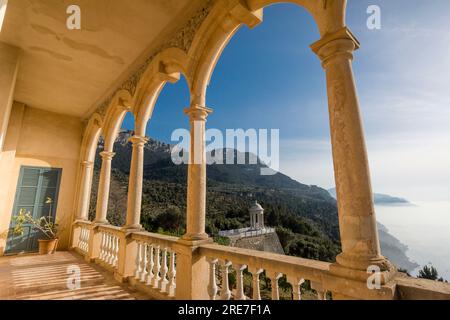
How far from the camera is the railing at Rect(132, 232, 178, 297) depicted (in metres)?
3.87

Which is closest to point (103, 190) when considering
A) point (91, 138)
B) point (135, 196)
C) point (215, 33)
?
point (135, 196)

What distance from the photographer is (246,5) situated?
A: 136 inches

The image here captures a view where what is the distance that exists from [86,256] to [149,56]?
5.92 m

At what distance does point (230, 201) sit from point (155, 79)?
30.1 m

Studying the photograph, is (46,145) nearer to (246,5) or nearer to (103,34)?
(103,34)

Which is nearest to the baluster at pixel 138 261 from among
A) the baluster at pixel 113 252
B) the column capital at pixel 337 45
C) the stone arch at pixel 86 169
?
the baluster at pixel 113 252

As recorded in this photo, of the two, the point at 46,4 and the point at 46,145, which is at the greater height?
the point at 46,4

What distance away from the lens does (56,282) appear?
468 cm

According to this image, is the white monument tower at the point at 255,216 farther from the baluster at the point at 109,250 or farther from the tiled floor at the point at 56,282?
the baluster at the point at 109,250

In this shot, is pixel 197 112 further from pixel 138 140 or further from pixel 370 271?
pixel 370 271

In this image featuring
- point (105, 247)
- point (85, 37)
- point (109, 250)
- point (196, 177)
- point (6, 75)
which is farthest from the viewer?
point (105, 247)

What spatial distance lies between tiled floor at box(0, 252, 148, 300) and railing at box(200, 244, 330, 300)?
178 centimetres

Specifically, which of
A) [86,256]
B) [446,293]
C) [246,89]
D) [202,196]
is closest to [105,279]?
[86,256]

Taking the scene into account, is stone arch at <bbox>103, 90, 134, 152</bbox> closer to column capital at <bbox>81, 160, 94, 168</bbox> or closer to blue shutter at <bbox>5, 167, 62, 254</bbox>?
column capital at <bbox>81, 160, 94, 168</bbox>
